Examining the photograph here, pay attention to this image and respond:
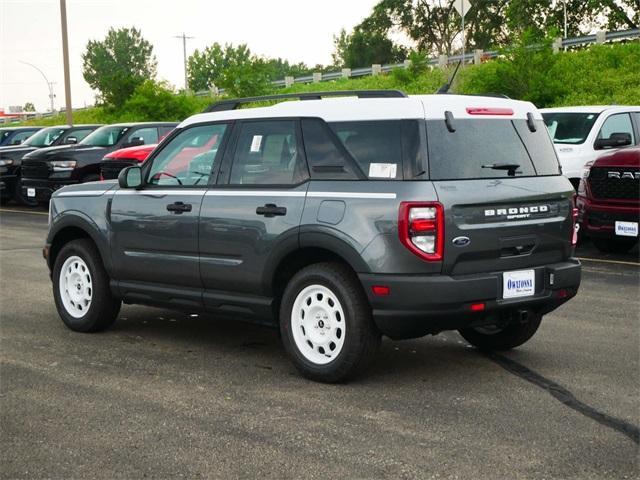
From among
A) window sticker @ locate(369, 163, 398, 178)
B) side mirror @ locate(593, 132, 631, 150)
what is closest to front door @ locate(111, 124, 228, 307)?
window sticker @ locate(369, 163, 398, 178)

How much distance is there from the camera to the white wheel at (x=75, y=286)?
8156mm

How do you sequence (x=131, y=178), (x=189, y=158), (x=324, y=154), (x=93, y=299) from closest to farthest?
(x=324, y=154)
(x=189, y=158)
(x=131, y=178)
(x=93, y=299)

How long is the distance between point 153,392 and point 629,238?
25.9 feet

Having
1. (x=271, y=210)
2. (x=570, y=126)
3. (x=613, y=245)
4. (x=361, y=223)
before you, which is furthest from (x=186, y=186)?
(x=570, y=126)

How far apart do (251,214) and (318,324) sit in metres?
0.90

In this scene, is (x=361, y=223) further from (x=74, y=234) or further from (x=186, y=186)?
(x=74, y=234)

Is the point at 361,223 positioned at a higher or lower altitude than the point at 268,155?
lower

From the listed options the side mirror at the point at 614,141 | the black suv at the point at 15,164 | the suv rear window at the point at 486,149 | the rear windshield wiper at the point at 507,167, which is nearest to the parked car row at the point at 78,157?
the black suv at the point at 15,164

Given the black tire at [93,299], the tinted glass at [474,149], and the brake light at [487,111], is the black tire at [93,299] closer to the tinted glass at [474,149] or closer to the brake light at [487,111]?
the tinted glass at [474,149]

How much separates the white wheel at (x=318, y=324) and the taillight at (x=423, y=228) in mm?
645

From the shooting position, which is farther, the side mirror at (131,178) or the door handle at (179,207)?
the side mirror at (131,178)

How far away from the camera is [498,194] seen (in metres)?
6.30

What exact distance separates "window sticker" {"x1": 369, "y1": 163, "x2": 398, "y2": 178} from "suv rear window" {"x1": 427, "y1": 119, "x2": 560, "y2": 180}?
0.23 m

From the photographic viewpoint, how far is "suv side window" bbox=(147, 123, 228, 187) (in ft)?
24.0
